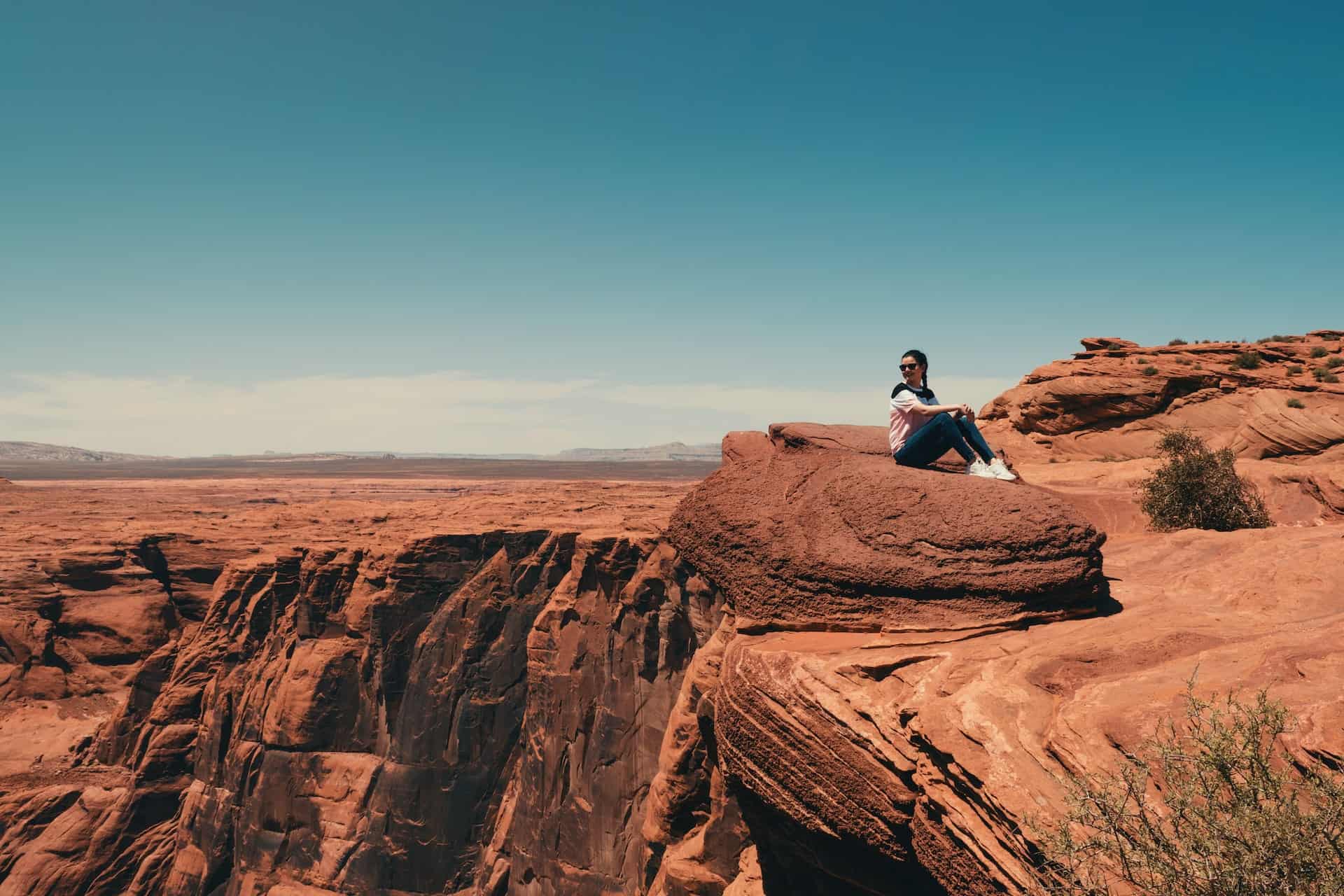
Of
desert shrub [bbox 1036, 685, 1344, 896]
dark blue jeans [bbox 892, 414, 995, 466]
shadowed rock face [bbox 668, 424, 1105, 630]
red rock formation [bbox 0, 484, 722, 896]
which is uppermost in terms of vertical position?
dark blue jeans [bbox 892, 414, 995, 466]

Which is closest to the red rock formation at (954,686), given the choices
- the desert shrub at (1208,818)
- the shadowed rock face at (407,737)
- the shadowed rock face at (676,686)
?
the shadowed rock face at (676,686)

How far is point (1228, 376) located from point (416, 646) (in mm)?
34042

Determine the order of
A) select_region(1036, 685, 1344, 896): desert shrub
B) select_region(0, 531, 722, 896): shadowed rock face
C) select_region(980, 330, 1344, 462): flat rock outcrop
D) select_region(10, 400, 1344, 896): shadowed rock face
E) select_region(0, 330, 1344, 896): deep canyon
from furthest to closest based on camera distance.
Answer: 1. select_region(0, 531, 722, 896): shadowed rock face
2. select_region(980, 330, 1344, 462): flat rock outcrop
3. select_region(0, 330, 1344, 896): deep canyon
4. select_region(10, 400, 1344, 896): shadowed rock face
5. select_region(1036, 685, 1344, 896): desert shrub

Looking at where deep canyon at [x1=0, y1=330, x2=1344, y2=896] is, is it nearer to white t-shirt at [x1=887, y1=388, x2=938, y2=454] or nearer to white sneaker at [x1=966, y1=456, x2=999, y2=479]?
white t-shirt at [x1=887, y1=388, x2=938, y2=454]

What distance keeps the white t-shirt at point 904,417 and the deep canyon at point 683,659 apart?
13.6 inches

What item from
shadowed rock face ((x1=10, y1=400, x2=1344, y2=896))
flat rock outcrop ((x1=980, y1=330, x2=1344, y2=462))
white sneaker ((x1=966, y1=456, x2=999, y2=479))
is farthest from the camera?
flat rock outcrop ((x1=980, y1=330, x2=1344, y2=462))

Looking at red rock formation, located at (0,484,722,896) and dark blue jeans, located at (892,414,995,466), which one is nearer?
dark blue jeans, located at (892,414,995,466)

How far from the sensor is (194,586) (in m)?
43.6

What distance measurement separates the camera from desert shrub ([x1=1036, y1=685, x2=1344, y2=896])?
3.83m

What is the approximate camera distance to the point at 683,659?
93.9 feet

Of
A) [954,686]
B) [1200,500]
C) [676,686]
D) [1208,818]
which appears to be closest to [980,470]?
[954,686]

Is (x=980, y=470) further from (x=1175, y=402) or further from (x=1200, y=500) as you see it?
(x=1175, y=402)

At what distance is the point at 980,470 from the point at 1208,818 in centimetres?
467

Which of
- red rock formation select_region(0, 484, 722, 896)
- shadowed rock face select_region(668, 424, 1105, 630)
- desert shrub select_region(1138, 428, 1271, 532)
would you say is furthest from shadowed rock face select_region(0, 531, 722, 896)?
shadowed rock face select_region(668, 424, 1105, 630)
